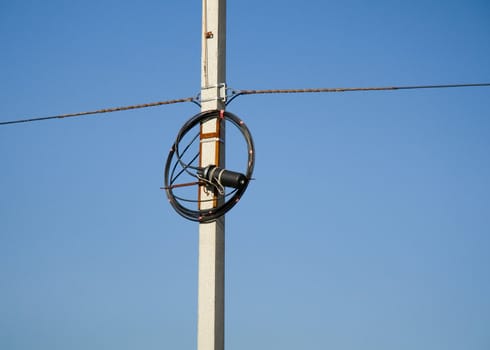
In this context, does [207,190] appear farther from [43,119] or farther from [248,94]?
[43,119]

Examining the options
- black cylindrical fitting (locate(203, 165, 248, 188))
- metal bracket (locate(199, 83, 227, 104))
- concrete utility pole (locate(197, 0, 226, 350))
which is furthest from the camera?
metal bracket (locate(199, 83, 227, 104))

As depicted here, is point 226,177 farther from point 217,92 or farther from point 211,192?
point 217,92

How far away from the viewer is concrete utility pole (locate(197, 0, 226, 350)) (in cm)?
1026

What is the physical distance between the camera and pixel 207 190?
35.3 feet

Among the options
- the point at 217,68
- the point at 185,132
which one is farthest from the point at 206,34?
the point at 185,132

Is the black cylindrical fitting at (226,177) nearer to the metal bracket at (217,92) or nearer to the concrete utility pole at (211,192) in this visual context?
the concrete utility pole at (211,192)

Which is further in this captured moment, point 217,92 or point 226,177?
point 217,92

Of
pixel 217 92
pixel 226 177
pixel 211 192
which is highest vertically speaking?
pixel 217 92

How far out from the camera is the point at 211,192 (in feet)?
35.2

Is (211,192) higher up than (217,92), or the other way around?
(217,92)

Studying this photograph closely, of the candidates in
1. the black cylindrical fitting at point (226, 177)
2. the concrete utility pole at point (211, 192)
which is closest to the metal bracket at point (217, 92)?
the concrete utility pole at point (211, 192)

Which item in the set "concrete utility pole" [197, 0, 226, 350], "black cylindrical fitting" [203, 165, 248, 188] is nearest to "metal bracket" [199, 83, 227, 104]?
"concrete utility pole" [197, 0, 226, 350]

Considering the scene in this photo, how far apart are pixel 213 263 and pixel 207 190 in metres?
0.93

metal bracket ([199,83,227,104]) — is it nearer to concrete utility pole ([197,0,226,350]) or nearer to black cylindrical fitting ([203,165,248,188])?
concrete utility pole ([197,0,226,350])
